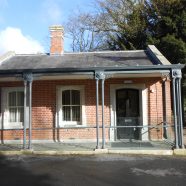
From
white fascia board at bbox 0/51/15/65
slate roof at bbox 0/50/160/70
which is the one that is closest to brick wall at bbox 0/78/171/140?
slate roof at bbox 0/50/160/70

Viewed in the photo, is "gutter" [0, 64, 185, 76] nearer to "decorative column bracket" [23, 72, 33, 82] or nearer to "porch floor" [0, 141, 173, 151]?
"decorative column bracket" [23, 72, 33, 82]

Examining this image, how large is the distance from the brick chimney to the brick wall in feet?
9.97

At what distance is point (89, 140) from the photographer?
16047mm

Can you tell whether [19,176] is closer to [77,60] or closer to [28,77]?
[28,77]

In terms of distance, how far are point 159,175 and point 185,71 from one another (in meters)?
14.9

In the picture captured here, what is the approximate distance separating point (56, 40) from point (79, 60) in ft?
9.77

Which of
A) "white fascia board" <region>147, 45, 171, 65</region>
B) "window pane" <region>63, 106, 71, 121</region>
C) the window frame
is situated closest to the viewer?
"white fascia board" <region>147, 45, 171, 65</region>

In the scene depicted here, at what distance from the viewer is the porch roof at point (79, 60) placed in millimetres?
14742

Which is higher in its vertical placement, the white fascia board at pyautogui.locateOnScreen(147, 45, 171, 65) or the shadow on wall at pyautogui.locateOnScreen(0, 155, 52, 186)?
the white fascia board at pyautogui.locateOnScreen(147, 45, 171, 65)

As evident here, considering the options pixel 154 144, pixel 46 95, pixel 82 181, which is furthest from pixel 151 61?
pixel 82 181

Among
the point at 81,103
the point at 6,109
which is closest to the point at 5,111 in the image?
the point at 6,109

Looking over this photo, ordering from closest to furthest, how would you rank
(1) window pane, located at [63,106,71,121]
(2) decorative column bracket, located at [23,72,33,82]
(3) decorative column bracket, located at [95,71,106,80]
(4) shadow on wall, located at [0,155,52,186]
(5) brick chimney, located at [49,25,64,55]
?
(4) shadow on wall, located at [0,155,52,186] < (3) decorative column bracket, located at [95,71,106,80] < (2) decorative column bracket, located at [23,72,33,82] < (1) window pane, located at [63,106,71,121] < (5) brick chimney, located at [49,25,64,55]

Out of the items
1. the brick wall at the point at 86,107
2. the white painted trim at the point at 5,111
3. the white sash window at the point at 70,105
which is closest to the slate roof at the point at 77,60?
the brick wall at the point at 86,107

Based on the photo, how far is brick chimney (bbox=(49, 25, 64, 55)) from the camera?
744 inches
